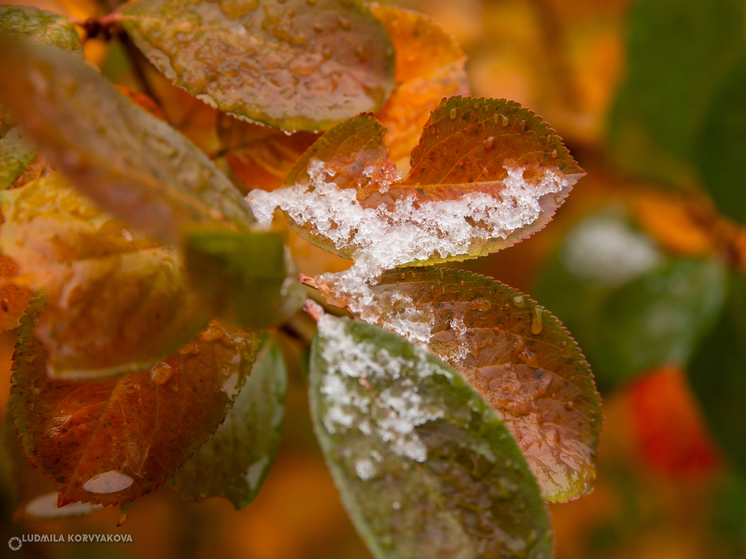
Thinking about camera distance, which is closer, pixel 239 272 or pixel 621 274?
pixel 239 272

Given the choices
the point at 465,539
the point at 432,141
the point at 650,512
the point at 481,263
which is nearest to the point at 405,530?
the point at 465,539

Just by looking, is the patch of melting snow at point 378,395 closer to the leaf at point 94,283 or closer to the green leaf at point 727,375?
the leaf at point 94,283

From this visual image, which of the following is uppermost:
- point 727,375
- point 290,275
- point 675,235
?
point 290,275

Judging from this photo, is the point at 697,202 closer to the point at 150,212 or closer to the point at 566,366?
the point at 566,366

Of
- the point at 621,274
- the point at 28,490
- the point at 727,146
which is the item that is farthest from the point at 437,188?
the point at 621,274

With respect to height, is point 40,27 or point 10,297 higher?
point 40,27

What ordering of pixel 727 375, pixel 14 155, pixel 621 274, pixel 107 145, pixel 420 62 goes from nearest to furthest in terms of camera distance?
pixel 107 145 < pixel 14 155 < pixel 420 62 < pixel 727 375 < pixel 621 274

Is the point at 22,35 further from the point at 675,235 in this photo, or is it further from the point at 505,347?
the point at 675,235
